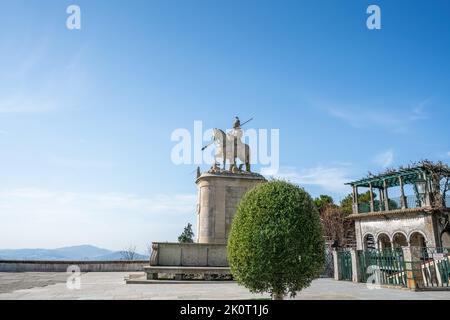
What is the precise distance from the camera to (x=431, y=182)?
103ft

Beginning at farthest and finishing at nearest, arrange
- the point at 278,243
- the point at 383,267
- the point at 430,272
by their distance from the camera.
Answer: the point at 383,267
the point at 430,272
the point at 278,243

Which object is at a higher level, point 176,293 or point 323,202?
point 323,202

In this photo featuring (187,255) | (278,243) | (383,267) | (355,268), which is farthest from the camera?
(355,268)

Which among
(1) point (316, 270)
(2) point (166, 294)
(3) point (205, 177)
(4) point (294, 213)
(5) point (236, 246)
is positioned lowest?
(2) point (166, 294)

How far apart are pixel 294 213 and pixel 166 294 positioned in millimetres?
5773

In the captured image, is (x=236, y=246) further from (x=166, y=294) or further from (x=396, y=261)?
(x=396, y=261)

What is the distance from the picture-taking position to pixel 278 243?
25.5 feet

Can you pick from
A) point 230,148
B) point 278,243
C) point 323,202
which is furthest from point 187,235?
point 278,243

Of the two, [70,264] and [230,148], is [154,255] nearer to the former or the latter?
[230,148]

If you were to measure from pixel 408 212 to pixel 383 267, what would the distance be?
19605mm

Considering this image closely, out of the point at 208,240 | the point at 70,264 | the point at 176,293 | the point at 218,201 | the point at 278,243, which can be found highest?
the point at 218,201

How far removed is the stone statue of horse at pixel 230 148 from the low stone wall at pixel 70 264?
11.4m

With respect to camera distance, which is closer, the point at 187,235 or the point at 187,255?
the point at 187,255
